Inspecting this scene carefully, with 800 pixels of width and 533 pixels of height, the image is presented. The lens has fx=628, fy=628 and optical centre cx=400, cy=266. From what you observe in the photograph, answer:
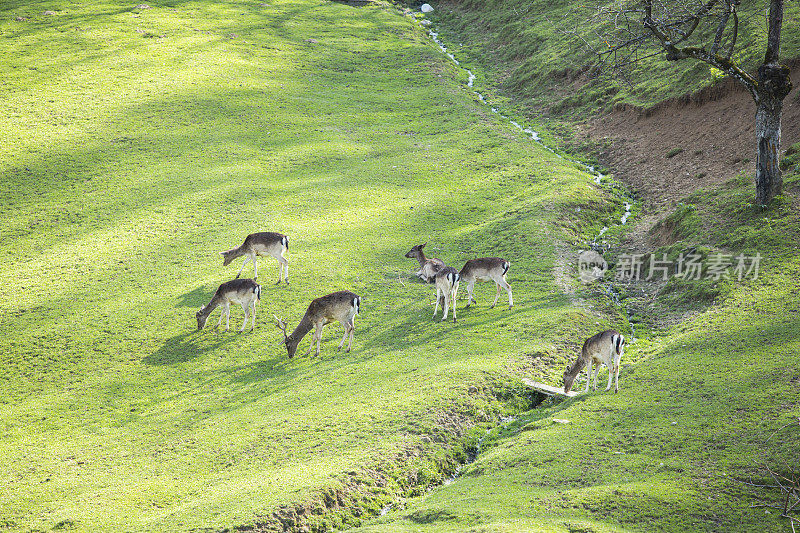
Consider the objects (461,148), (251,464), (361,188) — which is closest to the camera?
(251,464)

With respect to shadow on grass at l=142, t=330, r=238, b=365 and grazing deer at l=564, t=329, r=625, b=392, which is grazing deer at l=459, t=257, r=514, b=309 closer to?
grazing deer at l=564, t=329, r=625, b=392

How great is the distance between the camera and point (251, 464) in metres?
12.5

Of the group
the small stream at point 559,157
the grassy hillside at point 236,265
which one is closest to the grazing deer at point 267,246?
the grassy hillside at point 236,265

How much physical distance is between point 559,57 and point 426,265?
2583cm

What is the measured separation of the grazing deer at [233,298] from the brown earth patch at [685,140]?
1539cm

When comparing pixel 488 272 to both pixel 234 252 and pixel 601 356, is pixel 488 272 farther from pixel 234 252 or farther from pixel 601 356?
pixel 234 252

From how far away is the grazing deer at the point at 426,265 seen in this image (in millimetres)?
19234

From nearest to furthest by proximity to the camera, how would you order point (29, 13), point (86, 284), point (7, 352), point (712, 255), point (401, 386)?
point (401, 386) < point (7, 352) < point (712, 255) < point (86, 284) < point (29, 13)

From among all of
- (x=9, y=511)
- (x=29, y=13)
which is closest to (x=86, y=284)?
(x=9, y=511)

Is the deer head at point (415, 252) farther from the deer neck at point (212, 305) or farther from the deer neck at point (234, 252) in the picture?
the deer neck at point (212, 305)

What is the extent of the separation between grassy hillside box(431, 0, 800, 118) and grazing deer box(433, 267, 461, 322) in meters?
13.7

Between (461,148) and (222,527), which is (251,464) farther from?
(461,148)

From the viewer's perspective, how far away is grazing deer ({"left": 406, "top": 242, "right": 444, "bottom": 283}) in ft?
63.1

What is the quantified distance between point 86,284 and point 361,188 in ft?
37.6
